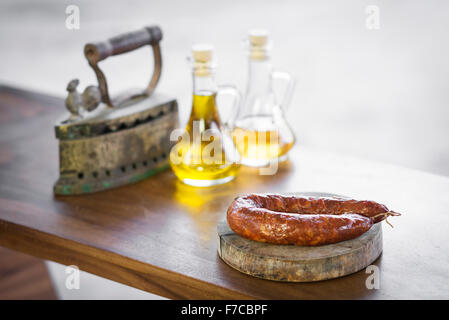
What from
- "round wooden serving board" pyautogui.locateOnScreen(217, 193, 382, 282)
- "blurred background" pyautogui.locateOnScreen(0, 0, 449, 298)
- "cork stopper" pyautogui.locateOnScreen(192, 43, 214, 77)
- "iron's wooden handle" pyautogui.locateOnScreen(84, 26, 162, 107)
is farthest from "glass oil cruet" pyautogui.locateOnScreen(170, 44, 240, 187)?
"blurred background" pyautogui.locateOnScreen(0, 0, 449, 298)

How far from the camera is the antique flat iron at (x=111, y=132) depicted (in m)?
1.60

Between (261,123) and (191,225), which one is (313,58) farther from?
(191,225)

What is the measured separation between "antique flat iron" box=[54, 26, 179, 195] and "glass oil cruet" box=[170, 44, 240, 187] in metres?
0.15

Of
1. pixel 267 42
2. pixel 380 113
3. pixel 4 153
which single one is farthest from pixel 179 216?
pixel 380 113

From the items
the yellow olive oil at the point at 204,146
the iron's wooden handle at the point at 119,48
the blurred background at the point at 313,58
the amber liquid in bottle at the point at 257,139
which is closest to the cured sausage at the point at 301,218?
the yellow olive oil at the point at 204,146

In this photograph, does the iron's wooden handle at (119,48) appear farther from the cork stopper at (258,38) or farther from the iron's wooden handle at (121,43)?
the cork stopper at (258,38)

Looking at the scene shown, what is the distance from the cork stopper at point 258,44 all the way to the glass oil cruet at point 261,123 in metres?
0.02

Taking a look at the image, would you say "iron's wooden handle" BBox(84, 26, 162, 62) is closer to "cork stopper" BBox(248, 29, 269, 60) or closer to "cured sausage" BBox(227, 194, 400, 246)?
"cork stopper" BBox(248, 29, 269, 60)

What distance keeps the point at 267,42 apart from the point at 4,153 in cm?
86

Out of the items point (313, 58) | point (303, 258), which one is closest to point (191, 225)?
point (303, 258)

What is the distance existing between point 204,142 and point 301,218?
47 cm

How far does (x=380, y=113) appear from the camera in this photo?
4.43 metres

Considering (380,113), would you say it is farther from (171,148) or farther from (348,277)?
(348,277)

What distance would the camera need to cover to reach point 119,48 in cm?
168
